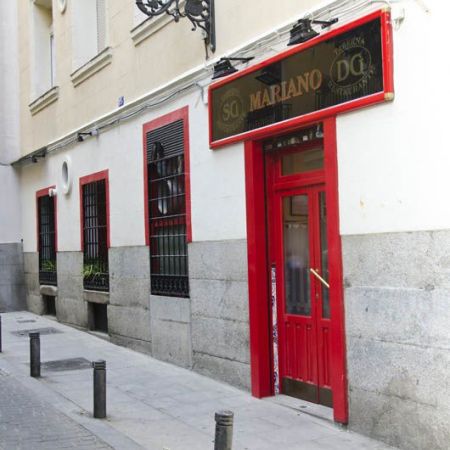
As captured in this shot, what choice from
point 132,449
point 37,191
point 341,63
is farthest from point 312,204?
point 37,191

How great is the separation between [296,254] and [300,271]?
20 centimetres

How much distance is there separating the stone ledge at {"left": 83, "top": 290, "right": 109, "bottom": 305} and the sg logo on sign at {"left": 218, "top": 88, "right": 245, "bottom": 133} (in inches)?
185

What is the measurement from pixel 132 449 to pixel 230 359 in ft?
7.98

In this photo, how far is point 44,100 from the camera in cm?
1449

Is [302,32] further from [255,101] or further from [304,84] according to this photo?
[255,101]

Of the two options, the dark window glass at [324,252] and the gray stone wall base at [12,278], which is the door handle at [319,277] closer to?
the dark window glass at [324,252]

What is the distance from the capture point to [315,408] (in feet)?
22.2

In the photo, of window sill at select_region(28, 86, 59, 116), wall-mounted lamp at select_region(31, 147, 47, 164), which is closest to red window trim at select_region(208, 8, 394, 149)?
window sill at select_region(28, 86, 59, 116)

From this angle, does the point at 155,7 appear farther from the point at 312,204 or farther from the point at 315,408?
the point at 315,408

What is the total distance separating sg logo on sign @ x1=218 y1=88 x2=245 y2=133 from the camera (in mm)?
7590

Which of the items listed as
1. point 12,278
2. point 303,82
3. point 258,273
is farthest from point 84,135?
point 303,82

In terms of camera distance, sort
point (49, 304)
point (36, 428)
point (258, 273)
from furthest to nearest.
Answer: point (49, 304), point (258, 273), point (36, 428)

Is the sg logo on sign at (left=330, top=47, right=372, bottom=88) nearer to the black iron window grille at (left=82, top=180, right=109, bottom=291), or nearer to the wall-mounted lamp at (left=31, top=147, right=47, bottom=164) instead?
the black iron window grille at (left=82, top=180, right=109, bottom=291)

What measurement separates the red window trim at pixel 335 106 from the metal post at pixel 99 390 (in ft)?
9.57
